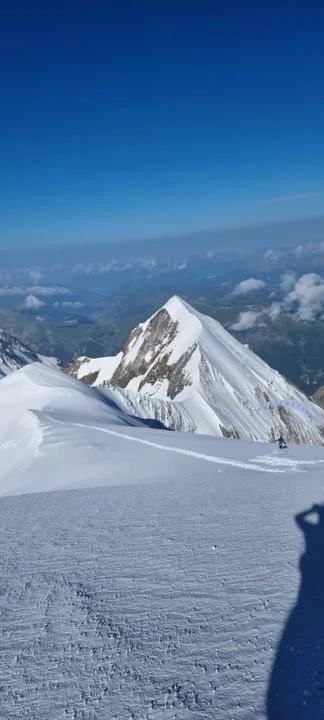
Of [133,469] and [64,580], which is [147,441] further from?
[64,580]

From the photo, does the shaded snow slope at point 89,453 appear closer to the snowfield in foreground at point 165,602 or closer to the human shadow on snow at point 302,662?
the snowfield in foreground at point 165,602

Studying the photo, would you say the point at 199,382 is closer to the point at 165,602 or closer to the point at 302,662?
the point at 165,602

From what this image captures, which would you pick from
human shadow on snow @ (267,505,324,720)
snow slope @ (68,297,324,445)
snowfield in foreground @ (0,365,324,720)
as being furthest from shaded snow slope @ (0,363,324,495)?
snow slope @ (68,297,324,445)

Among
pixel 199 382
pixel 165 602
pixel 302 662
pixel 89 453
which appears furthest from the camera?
pixel 199 382

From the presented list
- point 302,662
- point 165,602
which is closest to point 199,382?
point 165,602

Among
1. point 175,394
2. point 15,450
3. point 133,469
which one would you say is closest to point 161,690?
point 133,469

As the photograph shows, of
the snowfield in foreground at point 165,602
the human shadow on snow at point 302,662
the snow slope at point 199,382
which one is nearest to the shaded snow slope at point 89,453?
the snowfield in foreground at point 165,602

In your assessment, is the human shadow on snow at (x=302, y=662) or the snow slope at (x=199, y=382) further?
the snow slope at (x=199, y=382)
